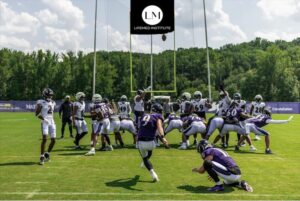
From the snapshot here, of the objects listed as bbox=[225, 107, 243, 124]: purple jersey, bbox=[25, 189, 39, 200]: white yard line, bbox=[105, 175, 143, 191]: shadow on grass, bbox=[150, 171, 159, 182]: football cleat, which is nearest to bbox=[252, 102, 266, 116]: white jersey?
bbox=[225, 107, 243, 124]: purple jersey

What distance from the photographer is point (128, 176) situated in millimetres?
11875

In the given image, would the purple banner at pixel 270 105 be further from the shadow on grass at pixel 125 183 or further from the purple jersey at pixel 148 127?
the purple jersey at pixel 148 127

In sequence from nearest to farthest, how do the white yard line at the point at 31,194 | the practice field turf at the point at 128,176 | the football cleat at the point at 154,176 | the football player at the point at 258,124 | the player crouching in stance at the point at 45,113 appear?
the white yard line at the point at 31,194, the practice field turf at the point at 128,176, the football cleat at the point at 154,176, the player crouching in stance at the point at 45,113, the football player at the point at 258,124

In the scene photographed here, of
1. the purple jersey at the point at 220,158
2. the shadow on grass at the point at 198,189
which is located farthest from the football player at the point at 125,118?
the purple jersey at the point at 220,158

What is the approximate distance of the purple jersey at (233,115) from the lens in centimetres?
1681

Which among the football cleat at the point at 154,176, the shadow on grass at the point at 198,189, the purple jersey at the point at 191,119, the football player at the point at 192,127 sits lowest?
the shadow on grass at the point at 198,189

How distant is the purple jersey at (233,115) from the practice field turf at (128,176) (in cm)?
127

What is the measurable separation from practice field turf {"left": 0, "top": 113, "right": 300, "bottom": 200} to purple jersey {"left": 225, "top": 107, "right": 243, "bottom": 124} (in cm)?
127

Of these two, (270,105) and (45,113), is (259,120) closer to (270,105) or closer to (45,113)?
(45,113)

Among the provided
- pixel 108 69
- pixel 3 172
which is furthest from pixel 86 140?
pixel 108 69

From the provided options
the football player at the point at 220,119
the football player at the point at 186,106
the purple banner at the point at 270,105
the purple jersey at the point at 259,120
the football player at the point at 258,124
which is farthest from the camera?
the purple banner at the point at 270,105

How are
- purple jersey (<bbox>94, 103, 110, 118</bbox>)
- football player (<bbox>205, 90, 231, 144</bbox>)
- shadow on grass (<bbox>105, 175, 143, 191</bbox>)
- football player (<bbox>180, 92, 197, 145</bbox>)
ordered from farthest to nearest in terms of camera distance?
football player (<bbox>180, 92, 197, 145</bbox>)
football player (<bbox>205, 90, 231, 144</bbox>)
purple jersey (<bbox>94, 103, 110, 118</bbox>)
shadow on grass (<bbox>105, 175, 143, 191</bbox>)

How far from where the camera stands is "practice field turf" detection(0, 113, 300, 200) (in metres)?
9.64

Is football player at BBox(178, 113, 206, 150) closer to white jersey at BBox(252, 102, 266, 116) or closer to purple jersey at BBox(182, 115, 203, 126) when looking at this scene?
purple jersey at BBox(182, 115, 203, 126)
